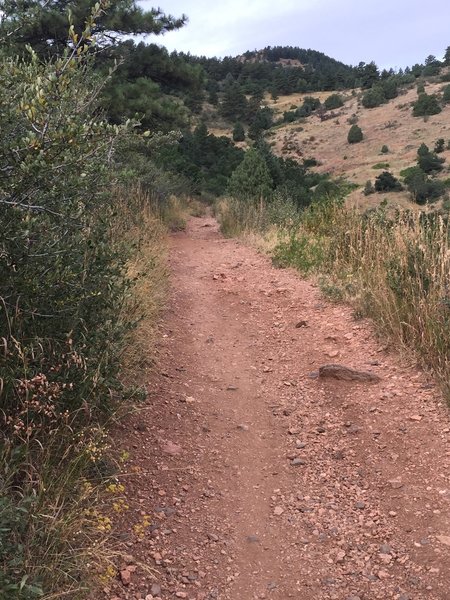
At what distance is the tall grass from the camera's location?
3.88 meters

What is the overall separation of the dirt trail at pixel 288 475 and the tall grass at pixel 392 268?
0.74 feet

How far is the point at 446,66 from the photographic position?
178ft

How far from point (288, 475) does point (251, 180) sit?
38.3ft

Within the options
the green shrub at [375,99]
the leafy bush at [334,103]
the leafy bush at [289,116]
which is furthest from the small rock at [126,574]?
the leafy bush at [334,103]

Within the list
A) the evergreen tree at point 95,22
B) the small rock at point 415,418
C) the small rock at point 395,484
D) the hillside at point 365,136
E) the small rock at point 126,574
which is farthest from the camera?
the hillside at point 365,136

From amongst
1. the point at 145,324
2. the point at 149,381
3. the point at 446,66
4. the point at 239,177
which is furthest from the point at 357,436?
the point at 446,66

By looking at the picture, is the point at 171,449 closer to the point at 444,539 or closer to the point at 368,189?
the point at 444,539

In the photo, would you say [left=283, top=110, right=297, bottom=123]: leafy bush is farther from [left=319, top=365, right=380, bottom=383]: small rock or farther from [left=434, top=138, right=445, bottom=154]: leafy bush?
[left=319, top=365, right=380, bottom=383]: small rock

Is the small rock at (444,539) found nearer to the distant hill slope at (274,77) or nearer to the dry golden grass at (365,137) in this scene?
the dry golden grass at (365,137)

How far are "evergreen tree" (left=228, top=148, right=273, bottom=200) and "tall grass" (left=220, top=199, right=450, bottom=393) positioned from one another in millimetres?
5569

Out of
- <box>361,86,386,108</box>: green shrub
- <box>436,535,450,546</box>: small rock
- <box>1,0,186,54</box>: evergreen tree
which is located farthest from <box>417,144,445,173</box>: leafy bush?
<box>436,535,450,546</box>: small rock

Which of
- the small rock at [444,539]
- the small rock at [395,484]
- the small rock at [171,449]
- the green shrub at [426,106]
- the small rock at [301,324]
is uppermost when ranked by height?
the green shrub at [426,106]

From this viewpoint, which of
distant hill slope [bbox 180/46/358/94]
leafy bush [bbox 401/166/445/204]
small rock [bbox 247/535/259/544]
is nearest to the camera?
small rock [bbox 247/535/259/544]

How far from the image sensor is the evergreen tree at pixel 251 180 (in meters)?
13.6
